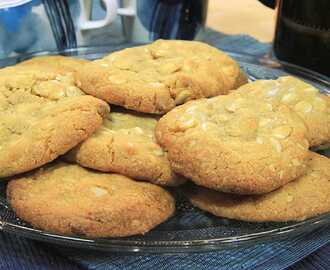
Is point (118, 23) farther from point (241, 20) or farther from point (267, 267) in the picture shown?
point (267, 267)

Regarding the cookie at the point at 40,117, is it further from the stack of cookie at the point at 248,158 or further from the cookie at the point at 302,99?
the cookie at the point at 302,99

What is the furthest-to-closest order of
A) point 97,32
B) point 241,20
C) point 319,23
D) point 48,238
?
point 241,20, point 97,32, point 319,23, point 48,238

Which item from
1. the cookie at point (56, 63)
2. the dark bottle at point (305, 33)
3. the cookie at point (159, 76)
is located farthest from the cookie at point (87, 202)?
the dark bottle at point (305, 33)

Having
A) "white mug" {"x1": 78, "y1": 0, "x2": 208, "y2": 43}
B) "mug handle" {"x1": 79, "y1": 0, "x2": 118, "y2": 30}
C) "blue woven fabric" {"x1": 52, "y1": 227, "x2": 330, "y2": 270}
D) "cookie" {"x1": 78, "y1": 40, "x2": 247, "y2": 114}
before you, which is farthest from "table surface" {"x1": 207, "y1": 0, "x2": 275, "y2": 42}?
"blue woven fabric" {"x1": 52, "y1": 227, "x2": 330, "y2": 270}

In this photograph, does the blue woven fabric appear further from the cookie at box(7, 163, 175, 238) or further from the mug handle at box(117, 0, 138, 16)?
the mug handle at box(117, 0, 138, 16)

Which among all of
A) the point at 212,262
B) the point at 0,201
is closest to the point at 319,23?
the point at 212,262
